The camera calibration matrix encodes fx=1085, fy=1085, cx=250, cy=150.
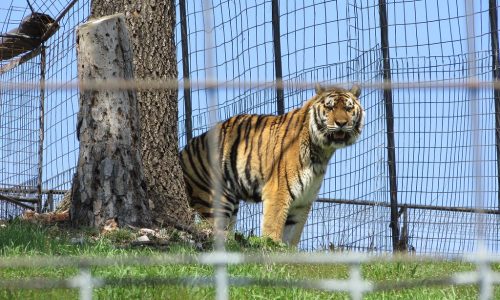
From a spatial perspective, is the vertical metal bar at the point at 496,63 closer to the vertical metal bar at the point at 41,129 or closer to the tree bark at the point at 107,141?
the tree bark at the point at 107,141

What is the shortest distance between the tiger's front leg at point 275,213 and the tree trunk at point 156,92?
0.76 m

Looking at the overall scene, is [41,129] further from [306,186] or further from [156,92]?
[306,186]

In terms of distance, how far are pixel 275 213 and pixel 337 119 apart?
31.0 inches

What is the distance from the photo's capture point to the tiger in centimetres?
760

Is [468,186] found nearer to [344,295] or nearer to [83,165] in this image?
[83,165]

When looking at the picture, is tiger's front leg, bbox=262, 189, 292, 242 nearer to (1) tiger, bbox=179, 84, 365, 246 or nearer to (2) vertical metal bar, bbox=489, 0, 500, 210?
(1) tiger, bbox=179, 84, 365, 246

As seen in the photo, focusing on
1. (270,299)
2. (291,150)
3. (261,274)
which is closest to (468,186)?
(291,150)

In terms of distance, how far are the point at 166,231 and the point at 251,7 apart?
211 centimetres

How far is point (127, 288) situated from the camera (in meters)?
3.81

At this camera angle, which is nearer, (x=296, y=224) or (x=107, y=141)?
(x=107, y=141)

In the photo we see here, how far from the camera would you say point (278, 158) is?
25.8 feet

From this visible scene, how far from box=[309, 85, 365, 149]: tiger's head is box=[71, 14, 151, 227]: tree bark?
1.67 m

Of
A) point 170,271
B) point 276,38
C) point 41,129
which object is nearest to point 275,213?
point 276,38

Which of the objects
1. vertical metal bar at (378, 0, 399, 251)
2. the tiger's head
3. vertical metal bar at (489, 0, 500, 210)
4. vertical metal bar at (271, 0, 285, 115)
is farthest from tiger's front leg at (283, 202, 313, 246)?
vertical metal bar at (489, 0, 500, 210)
